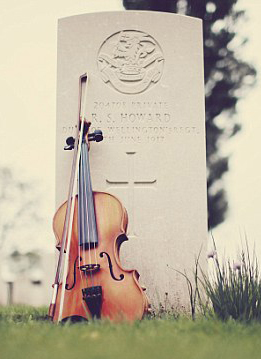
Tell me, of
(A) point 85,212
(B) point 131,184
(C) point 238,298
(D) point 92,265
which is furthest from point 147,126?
(C) point 238,298

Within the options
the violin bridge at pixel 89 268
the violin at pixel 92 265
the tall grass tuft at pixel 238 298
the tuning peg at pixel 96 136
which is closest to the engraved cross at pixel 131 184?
the tuning peg at pixel 96 136

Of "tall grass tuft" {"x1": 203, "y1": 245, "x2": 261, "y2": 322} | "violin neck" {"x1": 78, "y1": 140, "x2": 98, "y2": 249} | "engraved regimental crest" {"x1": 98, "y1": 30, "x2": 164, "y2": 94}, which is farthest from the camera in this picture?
"engraved regimental crest" {"x1": 98, "y1": 30, "x2": 164, "y2": 94}

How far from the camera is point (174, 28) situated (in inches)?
202

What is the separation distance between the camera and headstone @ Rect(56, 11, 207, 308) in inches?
187

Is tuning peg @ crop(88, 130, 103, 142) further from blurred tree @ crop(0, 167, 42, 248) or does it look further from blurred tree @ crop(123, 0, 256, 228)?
blurred tree @ crop(0, 167, 42, 248)

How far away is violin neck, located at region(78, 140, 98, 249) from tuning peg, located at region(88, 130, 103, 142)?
14.0 inches

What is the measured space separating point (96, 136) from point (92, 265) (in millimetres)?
1295

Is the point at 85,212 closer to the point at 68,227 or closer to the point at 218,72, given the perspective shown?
the point at 68,227

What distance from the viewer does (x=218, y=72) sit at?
905 centimetres

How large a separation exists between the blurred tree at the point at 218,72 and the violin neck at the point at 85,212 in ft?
15.8

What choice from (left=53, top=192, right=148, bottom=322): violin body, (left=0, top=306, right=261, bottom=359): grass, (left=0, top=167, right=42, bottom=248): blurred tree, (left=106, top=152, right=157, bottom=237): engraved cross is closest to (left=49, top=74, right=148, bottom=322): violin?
(left=53, top=192, right=148, bottom=322): violin body

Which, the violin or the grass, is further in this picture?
the violin

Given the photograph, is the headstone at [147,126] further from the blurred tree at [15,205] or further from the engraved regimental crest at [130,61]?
the blurred tree at [15,205]

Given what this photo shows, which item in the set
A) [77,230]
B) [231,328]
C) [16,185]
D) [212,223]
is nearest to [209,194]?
[212,223]
